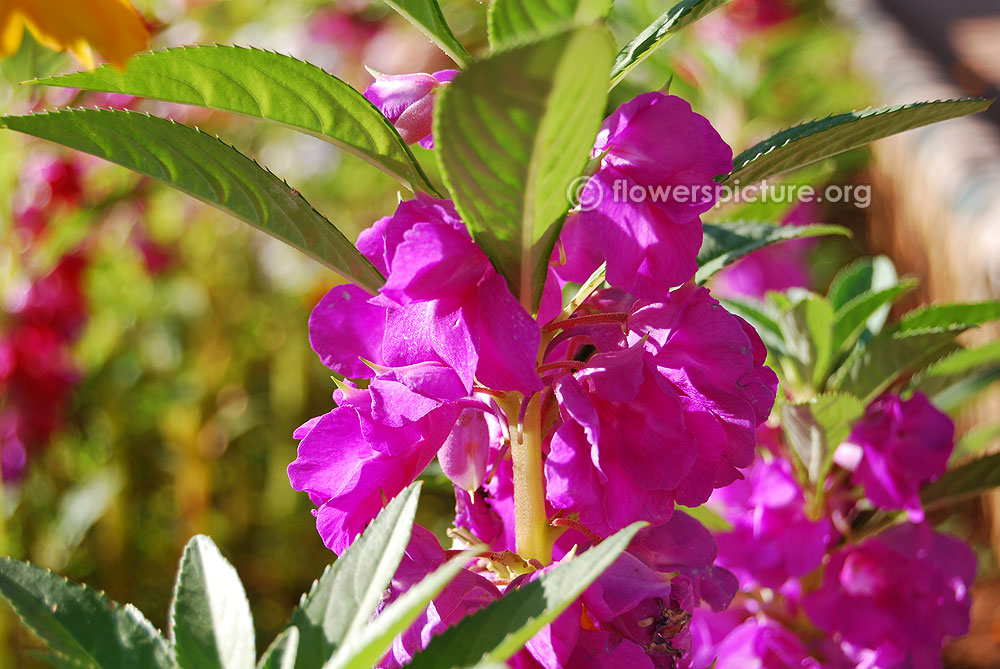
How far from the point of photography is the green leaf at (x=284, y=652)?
35 centimetres

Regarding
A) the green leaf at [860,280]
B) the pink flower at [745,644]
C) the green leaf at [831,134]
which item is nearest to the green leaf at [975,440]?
the green leaf at [860,280]

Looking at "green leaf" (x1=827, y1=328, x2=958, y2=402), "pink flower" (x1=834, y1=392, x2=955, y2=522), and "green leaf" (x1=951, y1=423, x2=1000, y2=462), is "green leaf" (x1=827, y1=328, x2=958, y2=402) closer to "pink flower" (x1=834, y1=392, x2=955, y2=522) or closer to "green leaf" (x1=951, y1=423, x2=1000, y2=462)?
"pink flower" (x1=834, y1=392, x2=955, y2=522)

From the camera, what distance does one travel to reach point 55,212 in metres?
1.50

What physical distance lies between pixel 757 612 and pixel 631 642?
0.37 metres

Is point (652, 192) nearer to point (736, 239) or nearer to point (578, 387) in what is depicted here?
point (578, 387)

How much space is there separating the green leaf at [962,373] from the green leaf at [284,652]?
0.60m

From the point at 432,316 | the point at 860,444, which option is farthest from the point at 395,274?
the point at 860,444

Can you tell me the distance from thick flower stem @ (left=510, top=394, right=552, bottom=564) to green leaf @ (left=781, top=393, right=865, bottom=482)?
0.92ft

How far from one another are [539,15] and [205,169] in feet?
0.56

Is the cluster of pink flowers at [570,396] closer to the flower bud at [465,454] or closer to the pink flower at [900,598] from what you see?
the flower bud at [465,454]

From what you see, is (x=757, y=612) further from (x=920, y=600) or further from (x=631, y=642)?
(x=631, y=642)

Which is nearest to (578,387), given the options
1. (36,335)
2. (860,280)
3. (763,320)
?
(763,320)

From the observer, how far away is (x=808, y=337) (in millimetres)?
725

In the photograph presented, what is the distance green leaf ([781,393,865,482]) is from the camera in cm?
62
